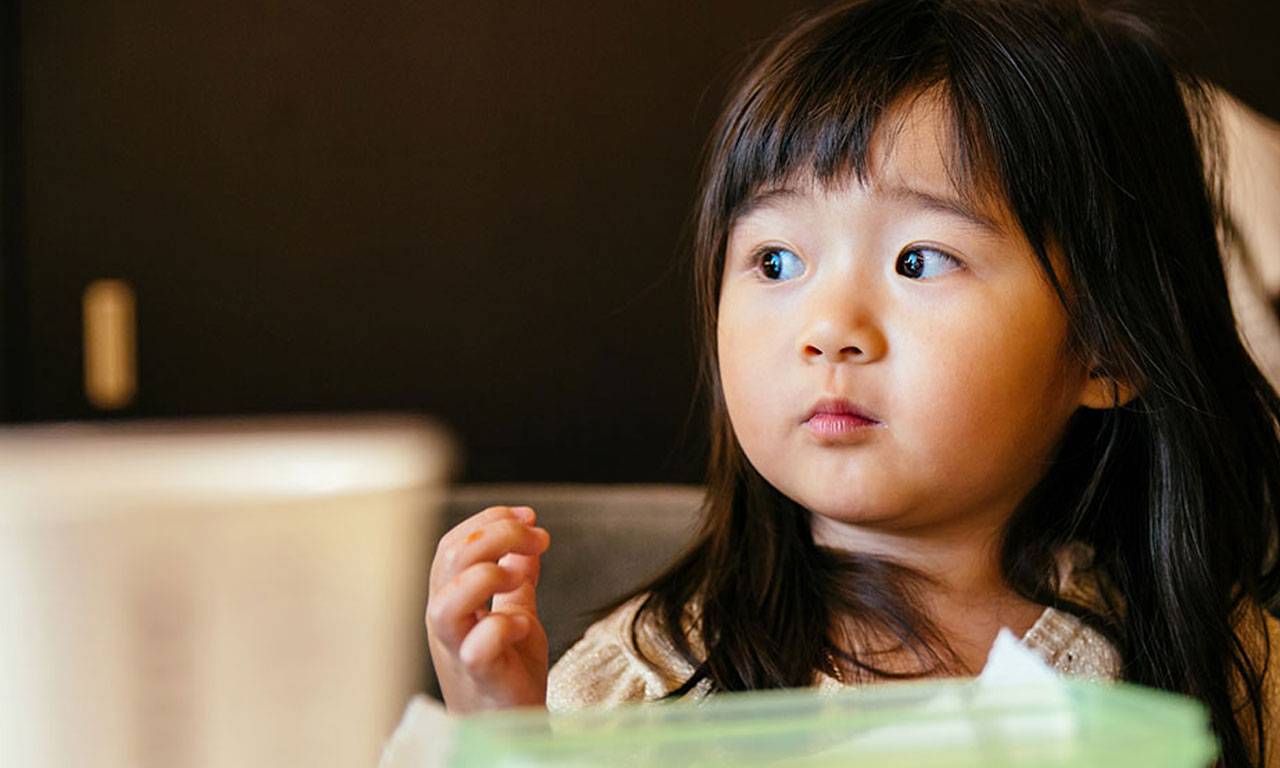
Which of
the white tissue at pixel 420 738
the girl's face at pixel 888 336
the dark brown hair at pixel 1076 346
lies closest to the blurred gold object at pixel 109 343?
the dark brown hair at pixel 1076 346

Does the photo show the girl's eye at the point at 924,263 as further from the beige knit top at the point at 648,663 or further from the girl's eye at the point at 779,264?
the beige knit top at the point at 648,663

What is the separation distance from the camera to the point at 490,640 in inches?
23.6

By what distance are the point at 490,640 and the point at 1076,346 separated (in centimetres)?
51

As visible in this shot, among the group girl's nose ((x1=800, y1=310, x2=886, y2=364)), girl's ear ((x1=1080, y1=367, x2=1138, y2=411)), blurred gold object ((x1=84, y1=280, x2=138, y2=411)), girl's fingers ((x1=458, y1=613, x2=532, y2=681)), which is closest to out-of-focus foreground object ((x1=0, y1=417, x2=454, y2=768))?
girl's fingers ((x1=458, y1=613, x2=532, y2=681))

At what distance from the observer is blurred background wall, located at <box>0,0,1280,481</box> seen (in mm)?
2037

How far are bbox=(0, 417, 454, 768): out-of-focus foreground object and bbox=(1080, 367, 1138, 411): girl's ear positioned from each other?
2.48 feet

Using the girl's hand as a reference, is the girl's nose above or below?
above

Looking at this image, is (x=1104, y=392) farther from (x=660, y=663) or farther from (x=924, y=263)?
(x=660, y=663)

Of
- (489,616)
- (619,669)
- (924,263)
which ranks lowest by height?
(619,669)

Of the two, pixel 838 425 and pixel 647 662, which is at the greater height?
pixel 838 425

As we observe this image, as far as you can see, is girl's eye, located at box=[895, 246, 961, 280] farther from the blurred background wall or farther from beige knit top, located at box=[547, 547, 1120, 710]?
the blurred background wall

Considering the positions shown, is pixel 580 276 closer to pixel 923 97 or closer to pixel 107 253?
pixel 107 253

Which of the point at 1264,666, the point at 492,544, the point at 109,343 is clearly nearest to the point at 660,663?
the point at 492,544

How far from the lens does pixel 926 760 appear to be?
0.30 metres
